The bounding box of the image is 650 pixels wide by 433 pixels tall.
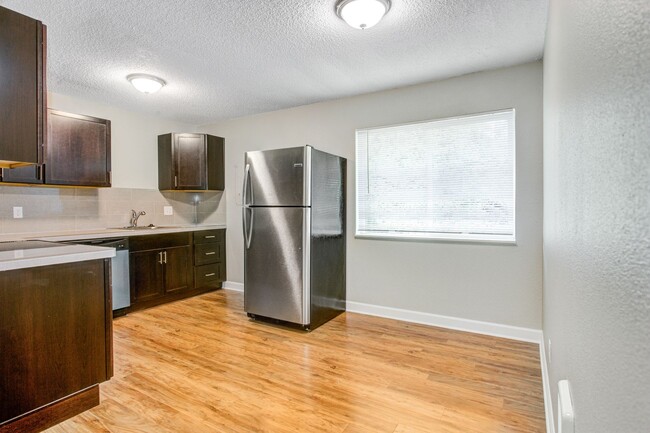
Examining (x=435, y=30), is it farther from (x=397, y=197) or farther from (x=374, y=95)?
Result: (x=397, y=197)

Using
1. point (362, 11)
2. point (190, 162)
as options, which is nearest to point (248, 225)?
point (190, 162)

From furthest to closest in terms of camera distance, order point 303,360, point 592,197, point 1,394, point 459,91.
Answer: point 459,91
point 303,360
point 1,394
point 592,197

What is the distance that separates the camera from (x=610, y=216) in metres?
0.62

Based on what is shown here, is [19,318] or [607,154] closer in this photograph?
[607,154]

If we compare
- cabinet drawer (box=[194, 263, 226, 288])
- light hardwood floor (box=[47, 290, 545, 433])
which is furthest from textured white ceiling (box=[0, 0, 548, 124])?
light hardwood floor (box=[47, 290, 545, 433])

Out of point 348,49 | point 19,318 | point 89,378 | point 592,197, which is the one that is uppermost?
point 348,49

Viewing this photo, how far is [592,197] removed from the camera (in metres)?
0.78

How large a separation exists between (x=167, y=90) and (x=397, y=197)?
267 cm

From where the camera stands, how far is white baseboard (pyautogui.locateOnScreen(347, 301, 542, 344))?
2.96m

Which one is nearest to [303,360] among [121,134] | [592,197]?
[592,197]

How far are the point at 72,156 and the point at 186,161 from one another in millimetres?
1295

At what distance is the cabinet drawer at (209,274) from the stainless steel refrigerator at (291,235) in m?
1.28

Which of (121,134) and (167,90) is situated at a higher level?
(167,90)

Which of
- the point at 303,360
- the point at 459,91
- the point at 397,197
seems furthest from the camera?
the point at 397,197
